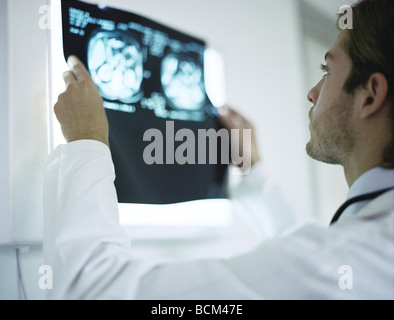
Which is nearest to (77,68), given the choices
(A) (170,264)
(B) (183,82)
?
(B) (183,82)

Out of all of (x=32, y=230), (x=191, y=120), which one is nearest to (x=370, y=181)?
(x=191, y=120)

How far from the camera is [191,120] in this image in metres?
0.96

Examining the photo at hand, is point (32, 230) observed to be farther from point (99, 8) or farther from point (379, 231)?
point (379, 231)

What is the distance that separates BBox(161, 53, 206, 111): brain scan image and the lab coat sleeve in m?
0.30

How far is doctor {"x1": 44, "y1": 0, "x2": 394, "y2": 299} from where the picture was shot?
573 millimetres

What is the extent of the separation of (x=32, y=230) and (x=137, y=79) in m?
0.39

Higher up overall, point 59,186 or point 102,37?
point 102,37

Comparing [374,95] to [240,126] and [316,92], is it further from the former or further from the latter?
[240,126]

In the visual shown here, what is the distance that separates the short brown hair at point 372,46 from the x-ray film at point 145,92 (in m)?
0.39

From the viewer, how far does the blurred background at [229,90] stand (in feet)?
2.40
